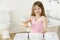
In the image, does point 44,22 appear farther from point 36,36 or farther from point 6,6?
point 6,6

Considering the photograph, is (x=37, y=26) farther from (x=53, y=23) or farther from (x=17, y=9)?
(x=17, y=9)

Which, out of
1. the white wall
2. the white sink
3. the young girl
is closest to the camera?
the young girl

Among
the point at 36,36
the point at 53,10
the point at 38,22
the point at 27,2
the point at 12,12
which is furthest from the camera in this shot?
the point at 12,12

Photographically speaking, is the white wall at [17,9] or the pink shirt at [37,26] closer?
the pink shirt at [37,26]

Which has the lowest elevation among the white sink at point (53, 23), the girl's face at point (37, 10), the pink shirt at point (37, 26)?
the white sink at point (53, 23)

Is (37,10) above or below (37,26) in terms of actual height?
above

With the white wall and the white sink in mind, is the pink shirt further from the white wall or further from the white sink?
the white wall

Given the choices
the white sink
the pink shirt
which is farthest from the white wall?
the pink shirt

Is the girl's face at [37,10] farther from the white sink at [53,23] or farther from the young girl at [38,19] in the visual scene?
the white sink at [53,23]

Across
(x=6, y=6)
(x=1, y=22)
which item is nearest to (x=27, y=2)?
(x=6, y=6)

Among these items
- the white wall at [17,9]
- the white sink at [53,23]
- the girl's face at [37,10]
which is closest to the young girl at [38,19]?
the girl's face at [37,10]

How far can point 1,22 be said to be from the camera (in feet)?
8.34

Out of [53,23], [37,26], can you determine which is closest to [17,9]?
[53,23]

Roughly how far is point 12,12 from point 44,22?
1618 mm
